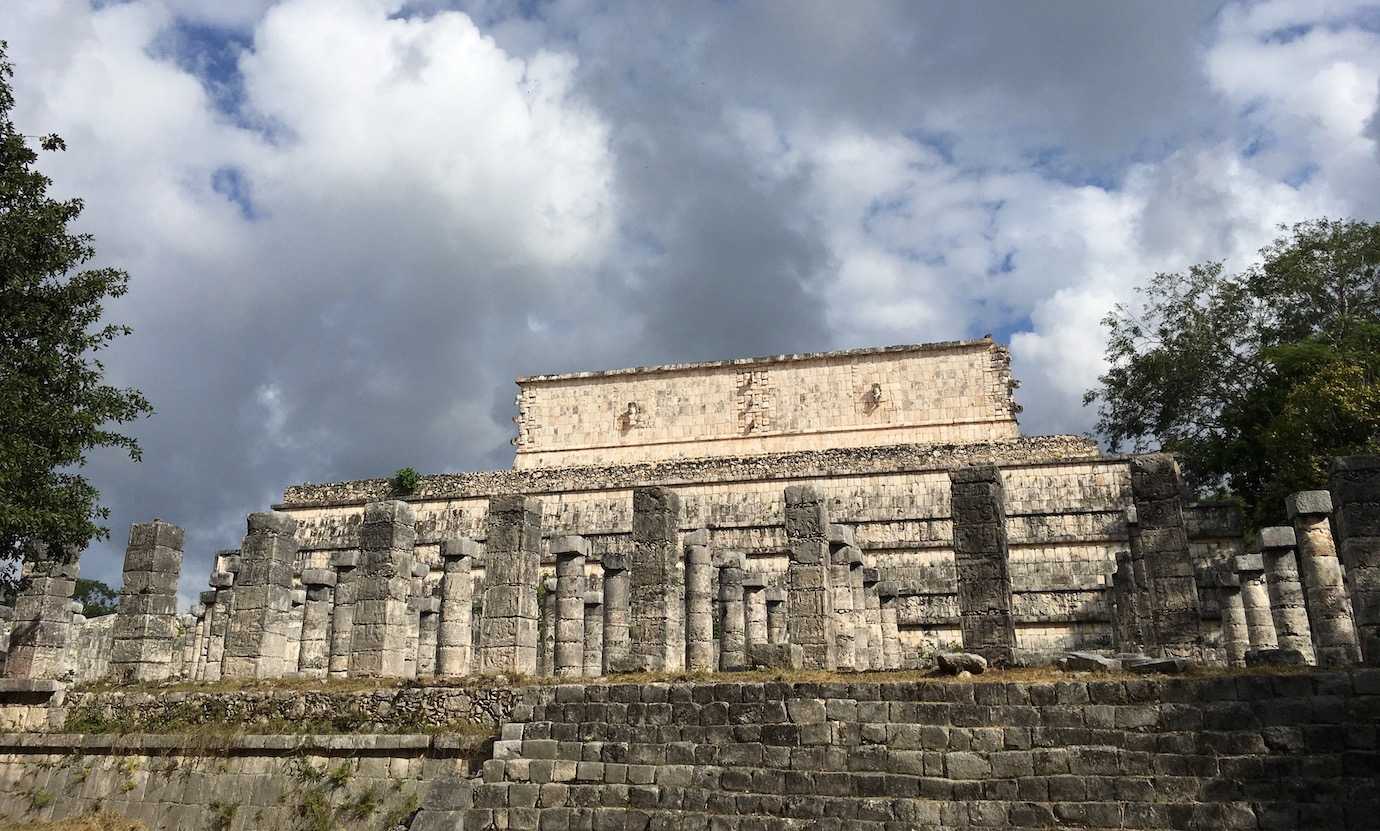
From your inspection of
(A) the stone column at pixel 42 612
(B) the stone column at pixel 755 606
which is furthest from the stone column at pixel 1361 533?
(A) the stone column at pixel 42 612

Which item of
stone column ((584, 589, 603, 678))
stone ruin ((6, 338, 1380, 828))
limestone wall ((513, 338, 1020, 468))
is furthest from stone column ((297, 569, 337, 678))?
limestone wall ((513, 338, 1020, 468))

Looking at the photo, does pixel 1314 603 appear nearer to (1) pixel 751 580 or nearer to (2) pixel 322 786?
(1) pixel 751 580

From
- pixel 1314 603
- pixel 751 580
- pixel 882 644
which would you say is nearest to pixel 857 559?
pixel 751 580

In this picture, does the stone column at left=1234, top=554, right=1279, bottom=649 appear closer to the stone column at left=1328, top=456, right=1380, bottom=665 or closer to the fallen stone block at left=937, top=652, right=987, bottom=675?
the stone column at left=1328, top=456, right=1380, bottom=665

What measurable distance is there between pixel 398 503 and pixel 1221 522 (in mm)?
19936

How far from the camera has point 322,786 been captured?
13.3 metres

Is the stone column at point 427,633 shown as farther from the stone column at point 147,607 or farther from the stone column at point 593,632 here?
the stone column at point 147,607

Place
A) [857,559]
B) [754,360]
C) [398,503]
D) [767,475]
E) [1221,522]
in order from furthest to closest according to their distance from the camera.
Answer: [754,360] → [767,475] → [1221,522] → [857,559] → [398,503]

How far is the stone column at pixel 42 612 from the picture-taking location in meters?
19.6

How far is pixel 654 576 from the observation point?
1686 cm

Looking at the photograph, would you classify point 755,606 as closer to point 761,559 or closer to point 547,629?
point 547,629

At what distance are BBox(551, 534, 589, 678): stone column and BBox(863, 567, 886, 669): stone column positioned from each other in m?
7.13

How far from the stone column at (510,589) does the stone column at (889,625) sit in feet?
34.8

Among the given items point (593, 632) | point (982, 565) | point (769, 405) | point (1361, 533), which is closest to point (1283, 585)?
point (1361, 533)
